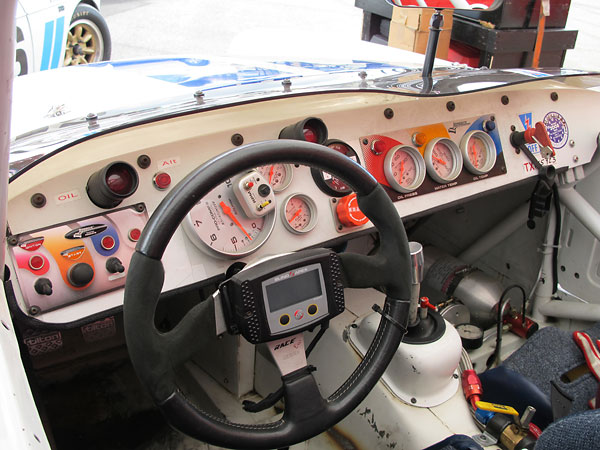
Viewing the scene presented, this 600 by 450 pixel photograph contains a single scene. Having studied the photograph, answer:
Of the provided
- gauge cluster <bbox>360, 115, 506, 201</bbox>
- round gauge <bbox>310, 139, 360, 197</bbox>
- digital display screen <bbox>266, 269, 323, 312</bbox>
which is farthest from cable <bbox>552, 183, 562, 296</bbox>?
digital display screen <bbox>266, 269, 323, 312</bbox>

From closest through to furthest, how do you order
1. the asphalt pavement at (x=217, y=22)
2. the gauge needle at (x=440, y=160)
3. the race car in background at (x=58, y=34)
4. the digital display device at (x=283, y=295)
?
the digital display device at (x=283, y=295) → the gauge needle at (x=440, y=160) → the race car in background at (x=58, y=34) → the asphalt pavement at (x=217, y=22)

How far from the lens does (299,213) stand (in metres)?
1.60

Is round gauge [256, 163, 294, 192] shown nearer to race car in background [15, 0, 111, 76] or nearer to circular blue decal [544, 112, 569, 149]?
circular blue decal [544, 112, 569, 149]

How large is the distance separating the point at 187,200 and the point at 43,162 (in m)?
0.49

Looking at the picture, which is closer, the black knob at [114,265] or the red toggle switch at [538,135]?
the black knob at [114,265]

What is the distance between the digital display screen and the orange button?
462 millimetres

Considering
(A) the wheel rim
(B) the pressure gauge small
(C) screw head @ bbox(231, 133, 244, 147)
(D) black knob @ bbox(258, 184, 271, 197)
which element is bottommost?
(B) the pressure gauge small

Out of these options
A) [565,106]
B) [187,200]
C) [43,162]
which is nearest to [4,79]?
[187,200]

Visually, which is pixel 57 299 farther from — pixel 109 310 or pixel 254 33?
pixel 254 33

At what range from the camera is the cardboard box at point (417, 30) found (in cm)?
338

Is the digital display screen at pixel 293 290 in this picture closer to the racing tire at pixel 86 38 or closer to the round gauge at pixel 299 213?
the round gauge at pixel 299 213

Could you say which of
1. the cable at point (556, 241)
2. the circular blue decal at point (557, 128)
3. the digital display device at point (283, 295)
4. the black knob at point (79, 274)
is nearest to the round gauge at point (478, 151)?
the circular blue decal at point (557, 128)

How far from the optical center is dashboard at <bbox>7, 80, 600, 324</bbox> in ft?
4.17

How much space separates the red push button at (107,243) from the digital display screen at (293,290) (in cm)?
42
